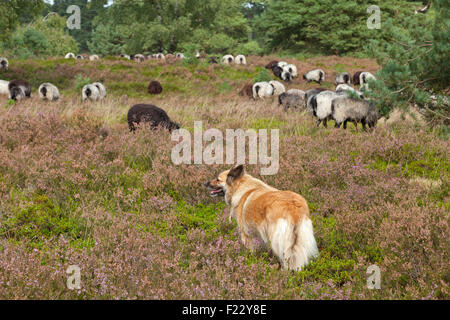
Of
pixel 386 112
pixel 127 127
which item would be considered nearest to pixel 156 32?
pixel 127 127

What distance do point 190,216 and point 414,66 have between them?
5.77m

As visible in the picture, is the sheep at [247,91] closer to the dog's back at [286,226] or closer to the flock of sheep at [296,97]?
the flock of sheep at [296,97]

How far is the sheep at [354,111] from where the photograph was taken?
10320 mm

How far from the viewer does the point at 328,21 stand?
3653 centimetres

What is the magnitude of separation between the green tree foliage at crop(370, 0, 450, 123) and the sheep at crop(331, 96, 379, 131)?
2.12 meters

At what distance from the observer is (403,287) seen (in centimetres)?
343

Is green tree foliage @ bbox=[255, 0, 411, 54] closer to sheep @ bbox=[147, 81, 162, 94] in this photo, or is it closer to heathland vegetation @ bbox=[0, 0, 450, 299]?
sheep @ bbox=[147, 81, 162, 94]

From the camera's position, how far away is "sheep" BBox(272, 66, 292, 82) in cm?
2472

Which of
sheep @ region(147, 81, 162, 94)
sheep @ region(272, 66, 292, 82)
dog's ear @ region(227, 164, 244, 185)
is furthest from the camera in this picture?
sheep @ region(272, 66, 292, 82)

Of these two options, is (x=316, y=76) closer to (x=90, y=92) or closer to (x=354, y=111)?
(x=90, y=92)

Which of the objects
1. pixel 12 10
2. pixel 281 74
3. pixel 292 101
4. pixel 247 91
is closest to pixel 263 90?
pixel 247 91

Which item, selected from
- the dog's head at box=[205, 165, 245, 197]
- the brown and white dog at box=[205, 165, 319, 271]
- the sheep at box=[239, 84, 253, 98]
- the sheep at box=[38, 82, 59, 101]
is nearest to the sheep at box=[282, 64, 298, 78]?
the sheep at box=[239, 84, 253, 98]

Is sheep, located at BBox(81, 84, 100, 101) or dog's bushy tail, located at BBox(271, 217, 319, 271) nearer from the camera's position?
dog's bushy tail, located at BBox(271, 217, 319, 271)

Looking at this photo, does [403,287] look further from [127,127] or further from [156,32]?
[156,32]
